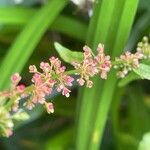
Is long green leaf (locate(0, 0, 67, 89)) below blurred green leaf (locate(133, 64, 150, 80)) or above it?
above

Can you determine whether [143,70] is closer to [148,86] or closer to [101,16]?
[101,16]

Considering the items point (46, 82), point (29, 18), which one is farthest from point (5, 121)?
point (29, 18)

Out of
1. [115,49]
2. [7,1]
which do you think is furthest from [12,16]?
[115,49]

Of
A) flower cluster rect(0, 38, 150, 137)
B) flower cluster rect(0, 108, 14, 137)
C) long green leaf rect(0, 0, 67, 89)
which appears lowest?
flower cluster rect(0, 108, 14, 137)

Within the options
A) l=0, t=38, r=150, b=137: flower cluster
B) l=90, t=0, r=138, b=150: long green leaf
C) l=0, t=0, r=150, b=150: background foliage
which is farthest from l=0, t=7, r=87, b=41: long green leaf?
l=0, t=38, r=150, b=137: flower cluster

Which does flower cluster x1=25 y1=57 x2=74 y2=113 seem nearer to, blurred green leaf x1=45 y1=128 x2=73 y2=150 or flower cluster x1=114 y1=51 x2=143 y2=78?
flower cluster x1=114 y1=51 x2=143 y2=78

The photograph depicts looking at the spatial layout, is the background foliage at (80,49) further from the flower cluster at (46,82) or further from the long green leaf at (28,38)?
the flower cluster at (46,82)

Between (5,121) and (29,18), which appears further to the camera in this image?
(29,18)

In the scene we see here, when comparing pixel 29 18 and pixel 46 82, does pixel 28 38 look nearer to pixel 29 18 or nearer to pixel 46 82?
pixel 29 18

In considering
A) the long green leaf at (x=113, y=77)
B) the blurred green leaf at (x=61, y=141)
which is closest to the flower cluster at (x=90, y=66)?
the long green leaf at (x=113, y=77)

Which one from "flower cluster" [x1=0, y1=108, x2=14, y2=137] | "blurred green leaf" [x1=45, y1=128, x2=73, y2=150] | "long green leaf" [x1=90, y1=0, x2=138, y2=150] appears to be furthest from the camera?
"blurred green leaf" [x1=45, y1=128, x2=73, y2=150]
